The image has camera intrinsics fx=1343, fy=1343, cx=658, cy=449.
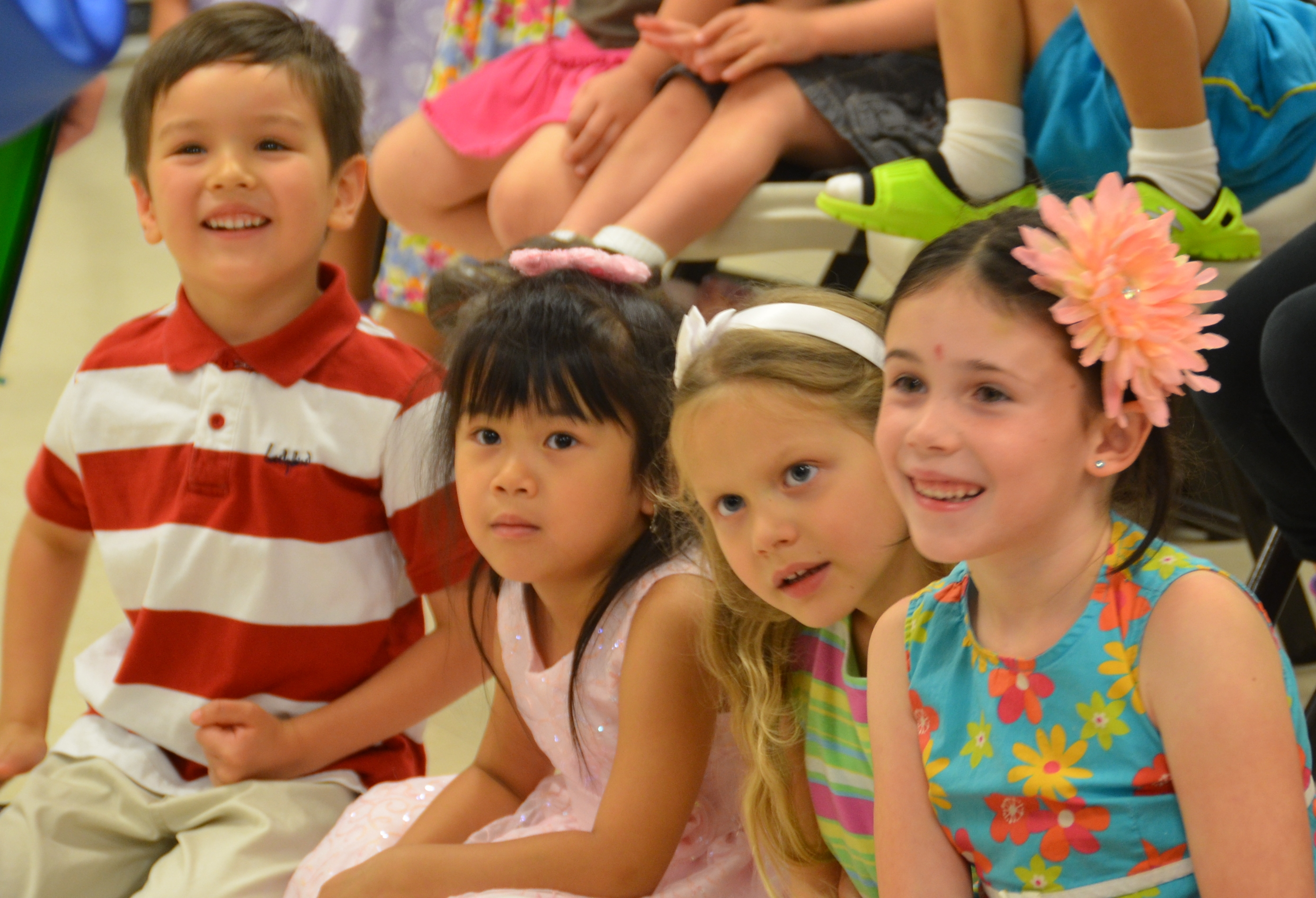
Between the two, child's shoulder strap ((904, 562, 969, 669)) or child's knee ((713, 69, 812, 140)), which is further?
child's knee ((713, 69, 812, 140))

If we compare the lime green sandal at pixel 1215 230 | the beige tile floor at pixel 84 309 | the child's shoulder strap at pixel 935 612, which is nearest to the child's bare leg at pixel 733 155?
the lime green sandal at pixel 1215 230

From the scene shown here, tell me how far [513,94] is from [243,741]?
1044mm

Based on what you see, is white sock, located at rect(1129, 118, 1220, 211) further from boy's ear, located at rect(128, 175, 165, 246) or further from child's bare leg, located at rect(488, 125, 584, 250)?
boy's ear, located at rect(128, 175, 165, 246)

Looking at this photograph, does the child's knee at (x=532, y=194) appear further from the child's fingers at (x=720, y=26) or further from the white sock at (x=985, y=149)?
the white sock at (x=985, y=149)

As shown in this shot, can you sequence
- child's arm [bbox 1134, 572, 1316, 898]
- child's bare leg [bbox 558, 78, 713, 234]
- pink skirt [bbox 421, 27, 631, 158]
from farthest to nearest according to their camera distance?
pink skirt [bbox 421, 27, 631, 158]
child's bare leg [bbox 558, 78, 713, 234]
child's arm [bbox 1134, 572, 1316, 898]

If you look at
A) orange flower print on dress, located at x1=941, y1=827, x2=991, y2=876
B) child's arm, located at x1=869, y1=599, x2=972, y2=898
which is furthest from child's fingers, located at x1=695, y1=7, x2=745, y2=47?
orange flower print on dress, located at x1=941, y1=827, x2=991, y2=876

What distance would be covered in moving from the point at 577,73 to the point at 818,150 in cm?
Result: 41

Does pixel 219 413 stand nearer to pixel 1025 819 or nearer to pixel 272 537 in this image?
pixel 272 537

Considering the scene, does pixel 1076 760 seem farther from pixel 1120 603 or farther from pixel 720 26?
pixel 720 26

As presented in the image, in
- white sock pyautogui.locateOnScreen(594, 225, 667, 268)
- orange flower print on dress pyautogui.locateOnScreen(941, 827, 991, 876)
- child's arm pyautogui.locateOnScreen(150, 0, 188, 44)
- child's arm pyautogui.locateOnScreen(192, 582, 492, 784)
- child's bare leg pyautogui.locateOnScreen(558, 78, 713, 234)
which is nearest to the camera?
orange flower print on dress pyautogui.locateOnScreen(941, 827, 991, 876)

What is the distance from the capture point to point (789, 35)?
1645 millimetres

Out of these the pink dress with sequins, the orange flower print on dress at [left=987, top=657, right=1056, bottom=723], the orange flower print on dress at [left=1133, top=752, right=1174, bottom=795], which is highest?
the orange flower print on dress at [left=987, top=657, right=1056, bottom=723]

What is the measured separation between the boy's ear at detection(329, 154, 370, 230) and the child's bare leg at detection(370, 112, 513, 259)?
0.50 meters

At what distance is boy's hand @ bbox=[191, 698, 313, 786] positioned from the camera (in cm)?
123
